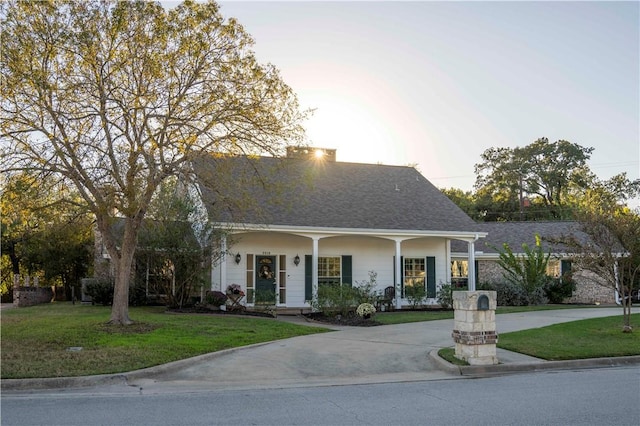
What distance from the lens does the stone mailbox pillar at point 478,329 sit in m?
10.7

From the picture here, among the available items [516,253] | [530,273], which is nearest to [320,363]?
[530,273]

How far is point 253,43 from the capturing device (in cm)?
1501

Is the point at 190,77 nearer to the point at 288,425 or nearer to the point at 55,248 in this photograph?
the point at 288,425

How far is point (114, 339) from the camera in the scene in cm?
1259

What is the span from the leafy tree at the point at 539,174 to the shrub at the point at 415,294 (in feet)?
109

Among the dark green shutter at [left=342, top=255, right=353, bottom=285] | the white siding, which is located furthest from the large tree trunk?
the dark green shutter at [left=342, top=255, right=353, bottom=285]

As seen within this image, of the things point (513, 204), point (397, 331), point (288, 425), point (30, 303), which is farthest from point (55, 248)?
point (513, 204)

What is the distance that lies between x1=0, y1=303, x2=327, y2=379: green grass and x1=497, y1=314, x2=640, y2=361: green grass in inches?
213

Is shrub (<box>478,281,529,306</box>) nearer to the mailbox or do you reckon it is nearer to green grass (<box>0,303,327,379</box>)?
green grass (<box>0,303,327,379</box>)

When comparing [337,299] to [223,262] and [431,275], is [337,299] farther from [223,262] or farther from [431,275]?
[431,275]

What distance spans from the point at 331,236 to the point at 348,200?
2524mm

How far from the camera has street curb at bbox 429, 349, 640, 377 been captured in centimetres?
1041

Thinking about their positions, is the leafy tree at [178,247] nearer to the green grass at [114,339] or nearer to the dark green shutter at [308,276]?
the green grass at [114,339]

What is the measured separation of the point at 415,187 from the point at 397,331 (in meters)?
12.5
